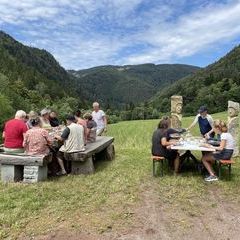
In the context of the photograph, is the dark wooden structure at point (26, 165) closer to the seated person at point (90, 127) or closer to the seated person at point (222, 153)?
the seated person at point (90, 127)

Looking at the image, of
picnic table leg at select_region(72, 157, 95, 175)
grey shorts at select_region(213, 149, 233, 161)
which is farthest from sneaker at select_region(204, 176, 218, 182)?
picnic table leg at select_region(72, 157, 95, 175)

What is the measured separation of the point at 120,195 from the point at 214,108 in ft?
238

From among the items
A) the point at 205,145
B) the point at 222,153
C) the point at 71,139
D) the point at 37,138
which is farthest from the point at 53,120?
the point at 222,153

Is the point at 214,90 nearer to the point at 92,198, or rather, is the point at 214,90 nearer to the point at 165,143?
the point at 165,143

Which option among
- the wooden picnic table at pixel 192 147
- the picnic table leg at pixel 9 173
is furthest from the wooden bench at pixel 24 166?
the wooden picnic table at pixel 192 147

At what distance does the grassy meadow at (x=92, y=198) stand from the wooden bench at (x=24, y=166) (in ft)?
1.06

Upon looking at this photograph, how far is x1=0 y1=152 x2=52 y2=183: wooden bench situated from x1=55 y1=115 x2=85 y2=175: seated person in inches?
32.2

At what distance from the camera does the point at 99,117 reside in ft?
44.9

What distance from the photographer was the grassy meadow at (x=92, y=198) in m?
6.19

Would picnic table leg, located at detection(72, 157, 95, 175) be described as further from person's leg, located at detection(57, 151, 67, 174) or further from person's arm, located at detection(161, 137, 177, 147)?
person's arm, located at detection(161, 137, 177, 147)

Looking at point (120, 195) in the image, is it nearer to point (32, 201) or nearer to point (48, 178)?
point (32, 201)

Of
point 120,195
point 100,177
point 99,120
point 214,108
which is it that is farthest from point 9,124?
point 214,108

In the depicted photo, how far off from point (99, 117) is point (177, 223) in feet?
25.5

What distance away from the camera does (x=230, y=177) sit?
31.2ft
